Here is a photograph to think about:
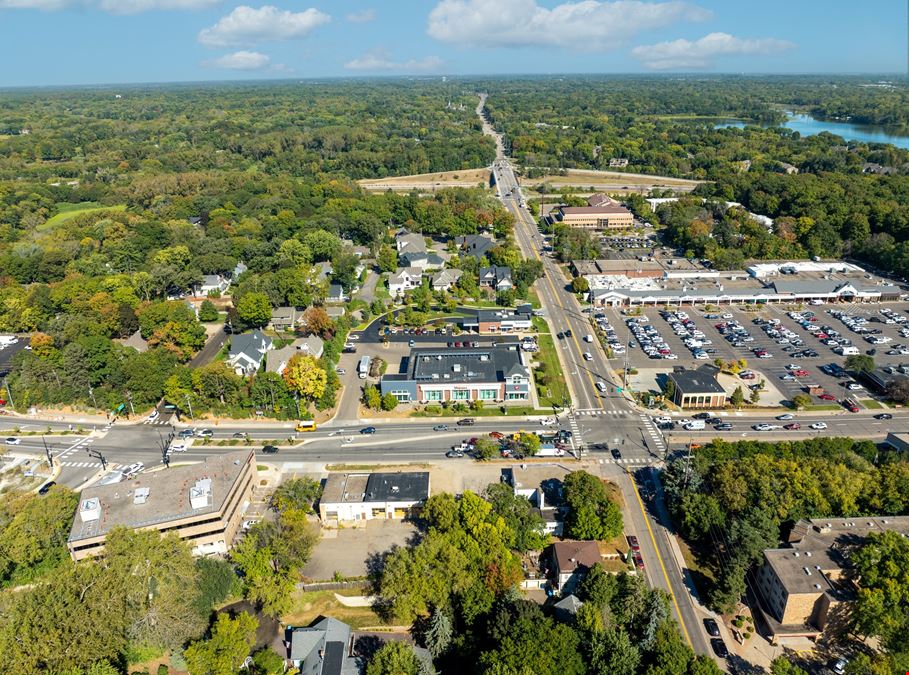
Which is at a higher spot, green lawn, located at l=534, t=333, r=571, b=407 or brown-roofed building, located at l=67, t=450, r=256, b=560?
brown-roofed building, located at l=67, t=450, r=256, b=560

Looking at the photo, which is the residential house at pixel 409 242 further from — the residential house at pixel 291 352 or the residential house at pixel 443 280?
the residential house at pixel 291 352

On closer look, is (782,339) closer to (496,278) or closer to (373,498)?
(496,278)

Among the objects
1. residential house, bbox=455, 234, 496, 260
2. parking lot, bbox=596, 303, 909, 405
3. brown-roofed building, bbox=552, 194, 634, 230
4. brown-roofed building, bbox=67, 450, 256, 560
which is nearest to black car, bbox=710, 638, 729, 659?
brown-roofed building, bbox=67, 450, 256, 560

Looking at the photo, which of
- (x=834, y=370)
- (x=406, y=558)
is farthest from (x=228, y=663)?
(x=834, y=370)

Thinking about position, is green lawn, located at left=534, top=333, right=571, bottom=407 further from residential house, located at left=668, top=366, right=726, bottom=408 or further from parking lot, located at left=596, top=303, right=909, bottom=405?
residential house, located at left=668, top=366, right=726, bottom=408

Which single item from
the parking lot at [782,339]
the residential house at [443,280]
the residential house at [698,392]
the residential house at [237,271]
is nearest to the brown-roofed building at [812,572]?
the residential house at [698,392]

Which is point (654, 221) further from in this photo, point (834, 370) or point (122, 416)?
point (122, 416)
